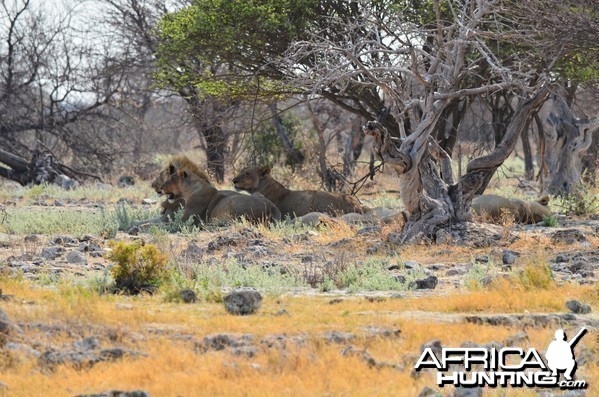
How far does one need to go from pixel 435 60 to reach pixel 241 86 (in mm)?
6901

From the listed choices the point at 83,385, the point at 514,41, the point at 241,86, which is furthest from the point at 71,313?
the point at 241,86

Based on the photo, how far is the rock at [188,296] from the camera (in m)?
9.59

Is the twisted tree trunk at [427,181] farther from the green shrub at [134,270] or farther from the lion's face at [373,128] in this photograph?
the green shrub at [134,270]

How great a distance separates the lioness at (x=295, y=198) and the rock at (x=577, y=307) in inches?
367

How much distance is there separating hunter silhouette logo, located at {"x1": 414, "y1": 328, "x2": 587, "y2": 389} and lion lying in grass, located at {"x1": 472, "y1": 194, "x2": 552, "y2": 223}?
9.55 meters

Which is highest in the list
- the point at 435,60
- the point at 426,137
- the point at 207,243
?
the point at 435,60

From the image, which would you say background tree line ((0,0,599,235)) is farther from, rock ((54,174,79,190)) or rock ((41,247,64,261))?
rock ((41,247,64,261))

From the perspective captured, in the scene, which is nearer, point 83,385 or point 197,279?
point 83,385

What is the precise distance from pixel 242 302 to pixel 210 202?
30.5 ft

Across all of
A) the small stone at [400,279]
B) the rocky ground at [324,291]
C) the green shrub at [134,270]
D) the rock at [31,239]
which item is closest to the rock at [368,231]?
the rocky ground at [324,291]

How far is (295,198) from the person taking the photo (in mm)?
19062

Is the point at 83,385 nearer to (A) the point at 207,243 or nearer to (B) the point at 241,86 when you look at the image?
(A) the point at 207,243

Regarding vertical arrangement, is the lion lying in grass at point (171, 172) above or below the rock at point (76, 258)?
above

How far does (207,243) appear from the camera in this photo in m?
15.5
